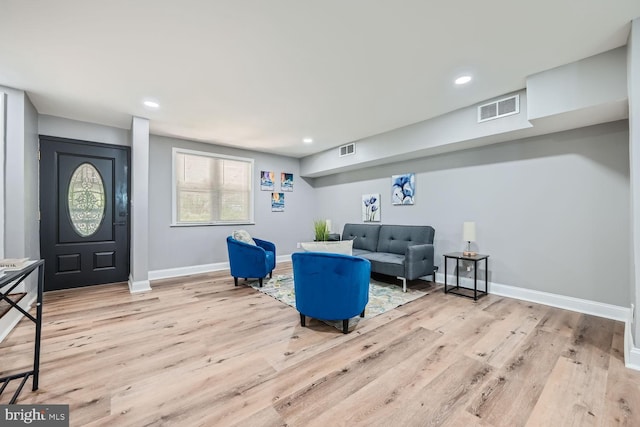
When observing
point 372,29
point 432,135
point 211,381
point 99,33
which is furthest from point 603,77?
point 99,33

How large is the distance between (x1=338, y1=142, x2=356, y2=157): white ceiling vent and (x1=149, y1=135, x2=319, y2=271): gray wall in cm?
157

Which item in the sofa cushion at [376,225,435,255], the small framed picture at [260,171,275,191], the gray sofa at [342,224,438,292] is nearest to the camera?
the gray sofa at [342,224,438,292]

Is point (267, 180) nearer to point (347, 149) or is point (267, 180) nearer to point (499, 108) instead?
point (347, 149)

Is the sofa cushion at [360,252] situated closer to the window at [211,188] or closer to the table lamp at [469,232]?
the table lamp at [469,232]

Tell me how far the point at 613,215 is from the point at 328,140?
4075 millimetres

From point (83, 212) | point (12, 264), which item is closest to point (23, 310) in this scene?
point (12, 264)

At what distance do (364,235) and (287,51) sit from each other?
3.62 metres

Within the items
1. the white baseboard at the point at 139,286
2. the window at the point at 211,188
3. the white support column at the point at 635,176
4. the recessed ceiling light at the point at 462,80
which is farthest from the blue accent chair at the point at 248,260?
the white support column at the point at 635,176

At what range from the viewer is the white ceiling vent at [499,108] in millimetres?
3143

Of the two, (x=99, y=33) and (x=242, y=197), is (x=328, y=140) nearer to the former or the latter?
(x=242, y=197)

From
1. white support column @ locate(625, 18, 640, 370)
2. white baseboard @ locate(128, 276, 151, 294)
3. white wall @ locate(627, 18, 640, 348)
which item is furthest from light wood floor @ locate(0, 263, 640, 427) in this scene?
white baseboard @ locate(128, 276, 151, 294)

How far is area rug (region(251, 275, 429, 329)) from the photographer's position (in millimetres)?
3176

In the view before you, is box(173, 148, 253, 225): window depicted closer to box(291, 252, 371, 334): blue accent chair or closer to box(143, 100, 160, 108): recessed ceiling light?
box(143, 100, 160, 108): recessed ceiling light

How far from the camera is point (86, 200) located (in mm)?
4199
